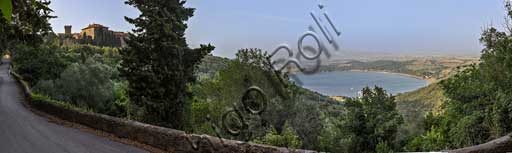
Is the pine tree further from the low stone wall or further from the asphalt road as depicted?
the low stone wall

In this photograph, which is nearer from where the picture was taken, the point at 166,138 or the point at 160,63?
the point at 166,138

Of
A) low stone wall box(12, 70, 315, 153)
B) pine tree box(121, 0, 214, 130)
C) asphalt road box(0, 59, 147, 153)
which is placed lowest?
asphalt road box(0, 59, 147, 153)

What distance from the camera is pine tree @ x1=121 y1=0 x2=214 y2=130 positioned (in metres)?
20.2

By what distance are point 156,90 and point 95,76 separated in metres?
13.1

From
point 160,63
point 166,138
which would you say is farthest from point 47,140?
point 160,63

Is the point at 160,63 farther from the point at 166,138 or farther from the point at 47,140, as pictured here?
the point at 166,138

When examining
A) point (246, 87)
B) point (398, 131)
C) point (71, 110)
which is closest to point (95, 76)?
point (246, 87)

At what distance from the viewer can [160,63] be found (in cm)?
2069

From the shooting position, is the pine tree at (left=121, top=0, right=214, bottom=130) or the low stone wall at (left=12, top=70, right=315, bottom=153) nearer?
the low stone wall at (left=12, top=70, right=315, bottom=153)

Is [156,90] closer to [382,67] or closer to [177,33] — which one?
[177,33]

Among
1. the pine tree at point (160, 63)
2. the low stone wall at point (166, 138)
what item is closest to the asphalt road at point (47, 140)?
the low stone wall at point (166, 138)

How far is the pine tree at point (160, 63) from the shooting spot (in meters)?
20.2

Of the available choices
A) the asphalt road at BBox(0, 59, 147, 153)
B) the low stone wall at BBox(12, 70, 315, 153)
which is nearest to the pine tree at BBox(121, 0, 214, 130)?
the asphalt road at BBox(0, 59, 147, 153)

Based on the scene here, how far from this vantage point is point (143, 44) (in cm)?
2092
